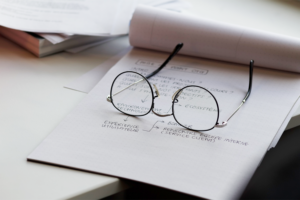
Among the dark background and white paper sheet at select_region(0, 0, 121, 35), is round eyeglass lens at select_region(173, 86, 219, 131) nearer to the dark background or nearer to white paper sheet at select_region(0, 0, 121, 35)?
the dark background

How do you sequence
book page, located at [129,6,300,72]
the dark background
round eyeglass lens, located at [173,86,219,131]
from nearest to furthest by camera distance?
the dark background
round eyeglass lens, located at [173,86,219,131]
book page, located at [129,6,300,72]

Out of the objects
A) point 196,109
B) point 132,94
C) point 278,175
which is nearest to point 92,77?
point 132,94

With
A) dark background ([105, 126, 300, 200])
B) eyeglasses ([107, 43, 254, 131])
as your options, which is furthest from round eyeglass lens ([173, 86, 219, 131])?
dark background ([105, 126, 300, 200])

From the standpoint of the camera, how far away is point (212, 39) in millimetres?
801

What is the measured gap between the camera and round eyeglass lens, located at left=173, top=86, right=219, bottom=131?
62 cm

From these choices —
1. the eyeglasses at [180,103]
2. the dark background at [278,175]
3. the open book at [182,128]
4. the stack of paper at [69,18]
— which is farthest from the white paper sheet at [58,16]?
the dark background at [278,175]

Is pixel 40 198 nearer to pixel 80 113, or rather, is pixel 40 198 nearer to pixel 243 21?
pixel 80 113

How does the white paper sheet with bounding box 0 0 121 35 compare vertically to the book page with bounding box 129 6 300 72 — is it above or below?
below

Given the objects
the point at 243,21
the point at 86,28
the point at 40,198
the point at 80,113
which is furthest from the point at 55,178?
the point at 243,21

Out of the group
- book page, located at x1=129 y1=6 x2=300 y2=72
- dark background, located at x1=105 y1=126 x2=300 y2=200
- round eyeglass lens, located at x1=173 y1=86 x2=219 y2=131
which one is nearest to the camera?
dark background, located at x1=105 y1=126 x2=300 y2=200

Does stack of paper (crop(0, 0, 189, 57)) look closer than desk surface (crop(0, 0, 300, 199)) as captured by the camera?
No

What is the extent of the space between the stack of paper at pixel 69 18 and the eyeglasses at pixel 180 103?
0.21 meters

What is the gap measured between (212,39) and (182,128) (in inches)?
10.8

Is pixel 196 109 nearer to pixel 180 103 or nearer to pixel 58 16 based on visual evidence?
pixel 180 103
